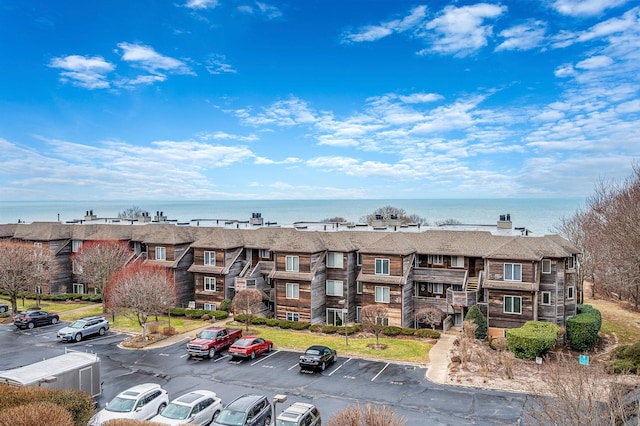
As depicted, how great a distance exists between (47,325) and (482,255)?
1579 inches

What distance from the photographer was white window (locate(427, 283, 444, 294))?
135ft

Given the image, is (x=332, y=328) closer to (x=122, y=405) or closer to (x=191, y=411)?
(x=191, y=411)

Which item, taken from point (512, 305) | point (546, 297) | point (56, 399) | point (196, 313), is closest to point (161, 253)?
point (196, 313)

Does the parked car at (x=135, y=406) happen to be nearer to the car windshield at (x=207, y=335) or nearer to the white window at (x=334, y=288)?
the car windshield at (x=207, y=335)

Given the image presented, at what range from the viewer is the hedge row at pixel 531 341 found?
30.8 m

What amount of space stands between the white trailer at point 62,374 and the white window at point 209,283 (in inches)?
828

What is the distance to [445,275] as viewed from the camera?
133 feet

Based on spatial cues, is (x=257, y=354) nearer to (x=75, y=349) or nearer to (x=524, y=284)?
(x=75, y=349)

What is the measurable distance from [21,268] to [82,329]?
45.8 feet

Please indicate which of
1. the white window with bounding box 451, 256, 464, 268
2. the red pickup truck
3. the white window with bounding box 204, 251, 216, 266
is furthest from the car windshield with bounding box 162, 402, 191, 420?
the white window with bounding box 451, 256, 464, 268

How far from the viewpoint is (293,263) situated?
141 feet

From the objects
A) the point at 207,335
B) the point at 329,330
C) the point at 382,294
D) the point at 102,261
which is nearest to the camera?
the point at 207,335

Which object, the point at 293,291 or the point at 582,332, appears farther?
the point at 293,291

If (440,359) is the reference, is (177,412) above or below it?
above
